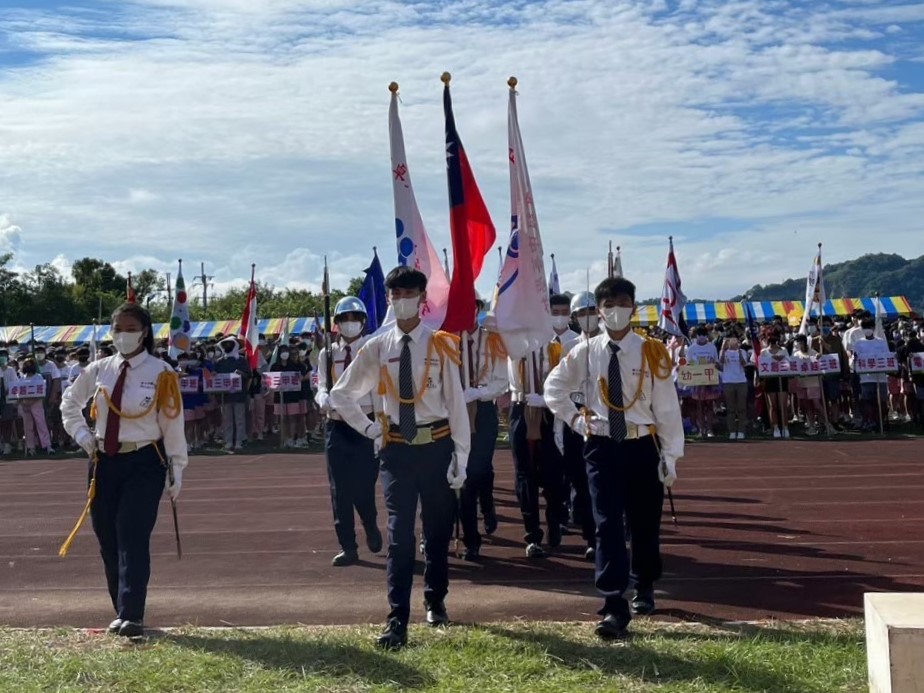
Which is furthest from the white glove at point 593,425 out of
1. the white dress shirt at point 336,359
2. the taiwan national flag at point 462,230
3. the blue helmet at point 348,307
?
the blue helmet at point 348,307

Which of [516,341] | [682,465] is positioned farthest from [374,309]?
[682,465]

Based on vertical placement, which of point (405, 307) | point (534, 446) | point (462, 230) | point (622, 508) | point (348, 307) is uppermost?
point (462, 230)

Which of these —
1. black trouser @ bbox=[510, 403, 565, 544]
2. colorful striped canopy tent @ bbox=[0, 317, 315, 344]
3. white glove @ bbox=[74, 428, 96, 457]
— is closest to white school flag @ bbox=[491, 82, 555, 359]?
black trouser @ bbox=[510, 403, 565, 544]

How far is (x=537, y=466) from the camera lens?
379 inches

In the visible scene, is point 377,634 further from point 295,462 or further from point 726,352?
point 726,352

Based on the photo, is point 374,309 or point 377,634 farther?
point 374,309

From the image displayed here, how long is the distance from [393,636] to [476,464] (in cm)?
332

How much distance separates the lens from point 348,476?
9.49m

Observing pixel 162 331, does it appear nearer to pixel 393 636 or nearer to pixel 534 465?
pixel 534 465

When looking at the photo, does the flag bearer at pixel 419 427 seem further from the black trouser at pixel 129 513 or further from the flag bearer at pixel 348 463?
the flag bearer at pixel 348 463

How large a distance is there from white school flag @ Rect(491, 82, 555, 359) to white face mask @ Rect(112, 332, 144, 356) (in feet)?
10.6

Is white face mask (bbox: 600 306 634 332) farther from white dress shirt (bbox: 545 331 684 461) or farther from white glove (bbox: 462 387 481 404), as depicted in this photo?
white glove (bbox: 462 387 481 404)

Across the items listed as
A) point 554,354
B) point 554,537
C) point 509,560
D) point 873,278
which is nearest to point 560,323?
point 554,354

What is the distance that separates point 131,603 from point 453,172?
13.7 feet
